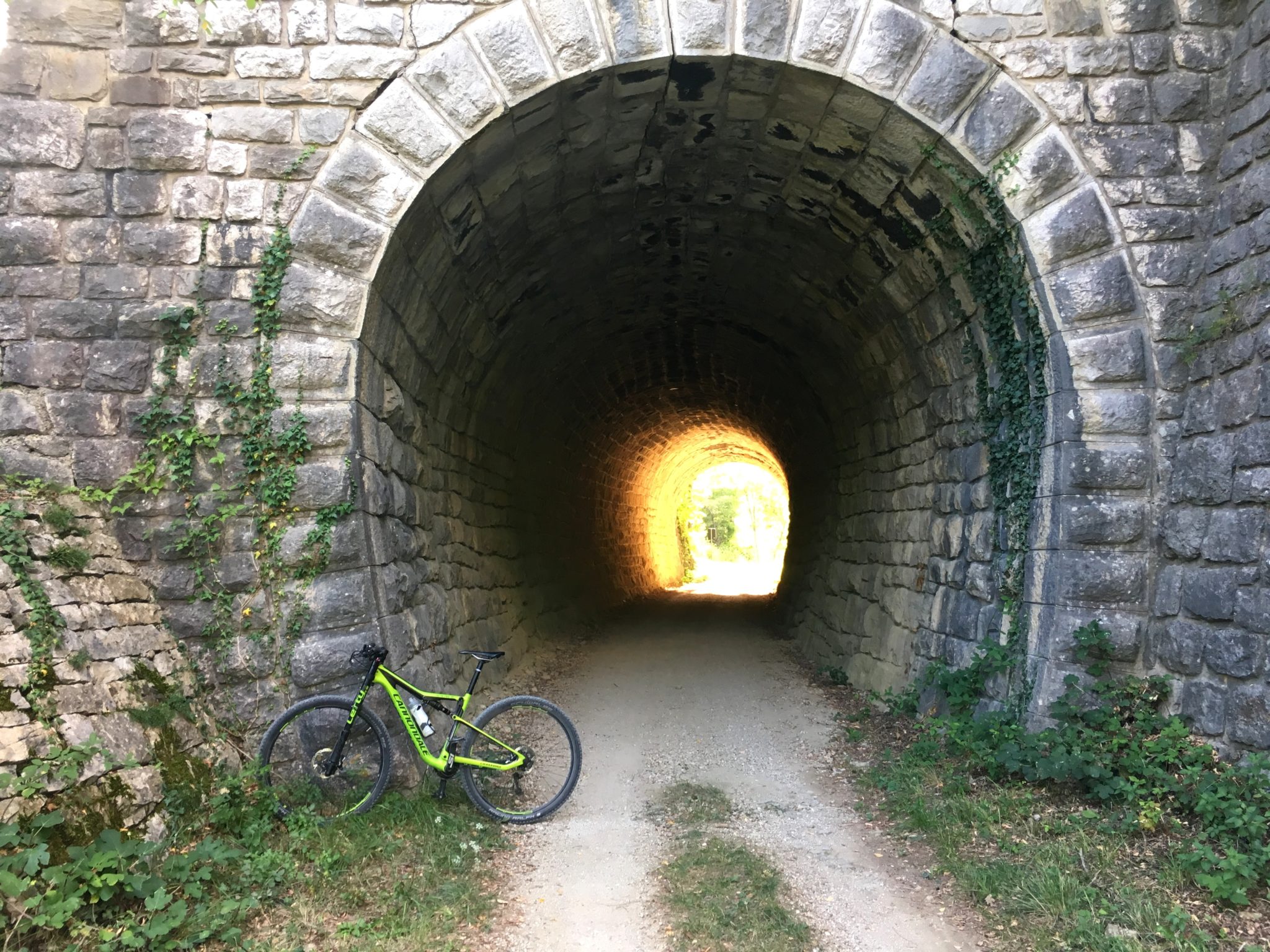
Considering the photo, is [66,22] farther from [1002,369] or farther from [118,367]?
[1002,369]

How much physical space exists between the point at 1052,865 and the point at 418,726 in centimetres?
317

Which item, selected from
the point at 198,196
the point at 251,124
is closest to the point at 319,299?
the point at 198,196

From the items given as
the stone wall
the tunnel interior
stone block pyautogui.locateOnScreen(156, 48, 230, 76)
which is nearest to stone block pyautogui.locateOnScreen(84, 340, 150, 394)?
the stone wall

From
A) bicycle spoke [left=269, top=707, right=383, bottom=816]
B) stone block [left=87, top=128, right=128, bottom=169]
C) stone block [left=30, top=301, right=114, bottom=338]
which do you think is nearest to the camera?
bicycle spoke [left=269, top=707, right=383, bottom=816]

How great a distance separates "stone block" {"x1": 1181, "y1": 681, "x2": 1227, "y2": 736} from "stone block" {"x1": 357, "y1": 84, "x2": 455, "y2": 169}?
4898 mm

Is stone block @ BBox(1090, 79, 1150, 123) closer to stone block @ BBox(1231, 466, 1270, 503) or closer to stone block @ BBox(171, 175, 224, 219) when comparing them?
stone block @ BBox(1231, 466, 1270, 503)

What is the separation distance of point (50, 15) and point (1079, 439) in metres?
6.17

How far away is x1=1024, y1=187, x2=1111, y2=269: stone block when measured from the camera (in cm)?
457

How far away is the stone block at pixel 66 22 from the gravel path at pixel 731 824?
4.98 m

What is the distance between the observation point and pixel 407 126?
4.54 metres

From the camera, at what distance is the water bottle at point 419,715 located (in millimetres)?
4453

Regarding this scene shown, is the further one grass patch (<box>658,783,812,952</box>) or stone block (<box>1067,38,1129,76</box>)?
stone block (<box>1067,38,1129,76</box>)

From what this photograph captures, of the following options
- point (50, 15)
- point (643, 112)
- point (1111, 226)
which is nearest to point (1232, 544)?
point (1111, 226)

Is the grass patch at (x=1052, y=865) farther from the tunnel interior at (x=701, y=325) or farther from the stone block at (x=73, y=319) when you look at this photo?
the stone block at (x=73, y=319)
